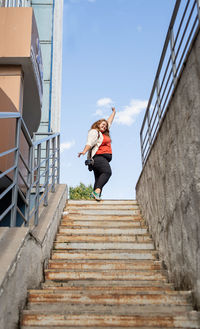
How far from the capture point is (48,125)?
43.5ft

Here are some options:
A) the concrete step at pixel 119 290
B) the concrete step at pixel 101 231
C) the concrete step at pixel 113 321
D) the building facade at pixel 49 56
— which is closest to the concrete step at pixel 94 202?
the concrete step at pixel 101 231

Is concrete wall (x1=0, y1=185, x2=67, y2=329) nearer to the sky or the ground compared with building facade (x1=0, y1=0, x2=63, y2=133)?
nearer to the ground

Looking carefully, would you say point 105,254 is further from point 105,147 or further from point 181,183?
point 105,147

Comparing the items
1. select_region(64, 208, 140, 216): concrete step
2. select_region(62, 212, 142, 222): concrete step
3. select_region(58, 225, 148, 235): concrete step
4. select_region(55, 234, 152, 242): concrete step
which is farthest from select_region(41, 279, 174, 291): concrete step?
select_region(64, 208, 140, 216): concrete step

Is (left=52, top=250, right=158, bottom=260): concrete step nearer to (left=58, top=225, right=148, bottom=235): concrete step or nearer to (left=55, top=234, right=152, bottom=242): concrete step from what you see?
(left=55, top=234, right=152, bottom=242): concrete step

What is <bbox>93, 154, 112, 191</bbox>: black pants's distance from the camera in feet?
19.2

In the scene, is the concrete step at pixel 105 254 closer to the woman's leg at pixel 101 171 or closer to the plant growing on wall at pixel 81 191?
the woman's leg at pixel 101 171

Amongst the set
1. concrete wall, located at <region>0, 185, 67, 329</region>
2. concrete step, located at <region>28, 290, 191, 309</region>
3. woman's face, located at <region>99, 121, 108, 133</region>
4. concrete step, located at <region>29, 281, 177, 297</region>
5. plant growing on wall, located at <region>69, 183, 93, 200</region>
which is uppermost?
woman's face, located at <region>99, 121, 108, 133</region>

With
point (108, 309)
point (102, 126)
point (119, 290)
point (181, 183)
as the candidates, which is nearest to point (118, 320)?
point (108, 309)

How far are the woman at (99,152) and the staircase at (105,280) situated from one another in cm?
37

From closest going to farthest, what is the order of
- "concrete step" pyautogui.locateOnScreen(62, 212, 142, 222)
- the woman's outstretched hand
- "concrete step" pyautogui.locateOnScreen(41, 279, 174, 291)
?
"concrete step" pyautogui.locateOnScreen(41, 279, 174, 291) < "concrete step" pyautogui.locateOnScreen(62, 212, 142, 222) < the woman's outstretched hand

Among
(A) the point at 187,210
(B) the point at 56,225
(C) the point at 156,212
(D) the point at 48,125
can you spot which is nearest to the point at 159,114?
(C) the point at 156,212

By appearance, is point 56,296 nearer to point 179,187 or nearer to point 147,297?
point 147,297

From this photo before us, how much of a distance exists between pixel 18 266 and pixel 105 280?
1.21m
